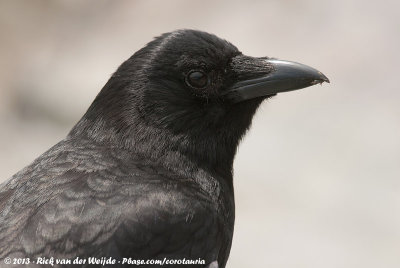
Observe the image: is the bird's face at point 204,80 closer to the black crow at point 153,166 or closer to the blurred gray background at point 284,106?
the black crow at point 153,166

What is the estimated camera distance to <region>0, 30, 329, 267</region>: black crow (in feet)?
15.3

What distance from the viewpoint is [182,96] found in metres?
5.55

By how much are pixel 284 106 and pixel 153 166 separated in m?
8.68

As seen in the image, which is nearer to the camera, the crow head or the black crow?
the black crow

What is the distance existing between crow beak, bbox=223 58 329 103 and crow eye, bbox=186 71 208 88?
26 centimetres

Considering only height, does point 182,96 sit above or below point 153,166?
above

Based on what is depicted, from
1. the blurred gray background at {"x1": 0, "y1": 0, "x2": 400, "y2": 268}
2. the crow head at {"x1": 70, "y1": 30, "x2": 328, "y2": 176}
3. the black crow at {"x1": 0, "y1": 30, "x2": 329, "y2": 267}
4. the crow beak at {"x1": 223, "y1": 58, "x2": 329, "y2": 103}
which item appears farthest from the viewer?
the blurred gray background at {"x1": 0, "y1": 0, "x2": 400, "y2": 268}

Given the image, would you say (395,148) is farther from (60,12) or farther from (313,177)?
(60,12)

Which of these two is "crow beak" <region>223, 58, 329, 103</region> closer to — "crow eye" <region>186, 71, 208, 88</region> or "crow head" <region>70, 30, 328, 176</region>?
"crow head" <region>70, 30, 328, 176</region>

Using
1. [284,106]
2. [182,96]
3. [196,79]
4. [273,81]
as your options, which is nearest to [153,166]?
[182,96]


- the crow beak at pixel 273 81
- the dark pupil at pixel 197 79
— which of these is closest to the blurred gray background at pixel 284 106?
the crow beak at pixel 273 81

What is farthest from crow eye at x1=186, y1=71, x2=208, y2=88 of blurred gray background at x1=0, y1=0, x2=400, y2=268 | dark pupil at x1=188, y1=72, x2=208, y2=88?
blurred gray background at x1=0, y1=0, x2=400, y2=268

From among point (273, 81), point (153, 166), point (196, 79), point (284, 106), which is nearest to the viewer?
point (153, 166)

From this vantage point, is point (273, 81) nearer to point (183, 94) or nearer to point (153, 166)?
point (183, 94)
